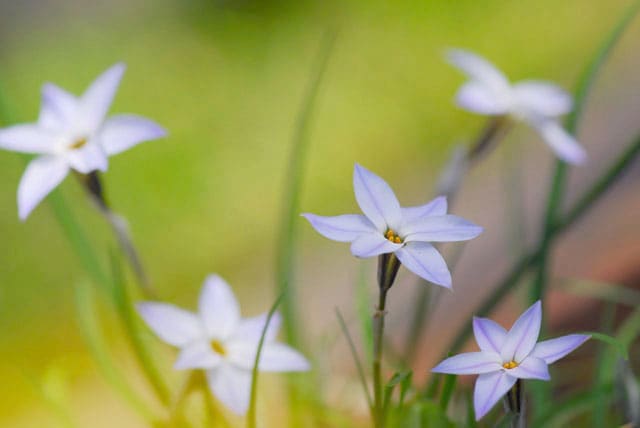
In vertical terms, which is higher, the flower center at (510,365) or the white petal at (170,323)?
the white petal at (170,323)

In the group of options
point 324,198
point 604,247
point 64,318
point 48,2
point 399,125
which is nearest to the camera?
point 604,247

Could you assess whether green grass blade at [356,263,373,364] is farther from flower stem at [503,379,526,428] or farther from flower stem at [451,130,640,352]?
flower stem at [503,379,526,428]

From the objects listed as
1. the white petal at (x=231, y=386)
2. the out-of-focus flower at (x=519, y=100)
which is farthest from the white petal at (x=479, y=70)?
the white petal at (x=231, y=386)

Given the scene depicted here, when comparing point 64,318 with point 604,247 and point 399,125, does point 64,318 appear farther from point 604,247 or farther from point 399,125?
point 604,247

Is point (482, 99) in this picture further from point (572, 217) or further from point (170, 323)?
point (170, 323)

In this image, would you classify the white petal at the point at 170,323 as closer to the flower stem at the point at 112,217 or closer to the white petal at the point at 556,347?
the flower stem at the point at 112,217

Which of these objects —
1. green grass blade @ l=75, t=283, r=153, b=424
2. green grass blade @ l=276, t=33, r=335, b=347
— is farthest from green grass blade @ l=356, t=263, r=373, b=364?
green grass blade @ l=75, t=283, r=153, b=424

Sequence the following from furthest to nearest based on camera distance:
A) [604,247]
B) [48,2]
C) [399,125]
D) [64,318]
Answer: [48,2] < [399,125] < [64,318] < [604,247]

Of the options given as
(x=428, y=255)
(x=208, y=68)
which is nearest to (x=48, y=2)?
(x=208, y=68)
